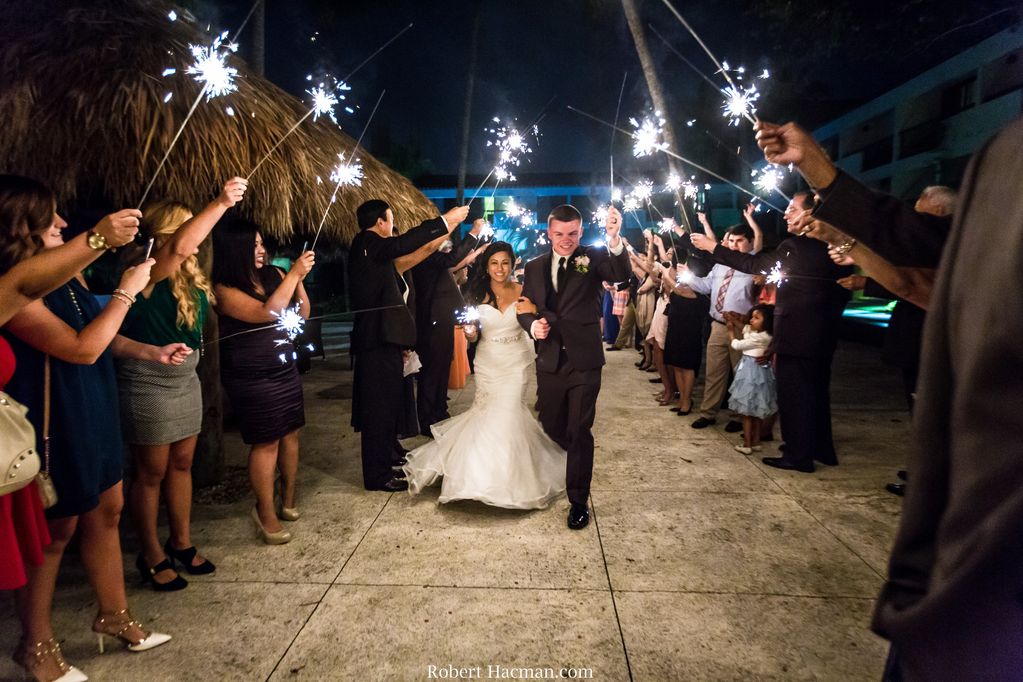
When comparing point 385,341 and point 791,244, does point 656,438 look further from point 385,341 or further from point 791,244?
point 385,341

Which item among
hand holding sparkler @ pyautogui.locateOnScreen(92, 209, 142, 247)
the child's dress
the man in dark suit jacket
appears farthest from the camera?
the child's dress

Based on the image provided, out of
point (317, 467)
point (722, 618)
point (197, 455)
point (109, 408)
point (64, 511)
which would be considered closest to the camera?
point (64, 511)

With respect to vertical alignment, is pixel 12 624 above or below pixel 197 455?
below

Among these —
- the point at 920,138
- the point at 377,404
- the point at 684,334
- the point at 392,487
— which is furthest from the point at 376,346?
the point at 920,138

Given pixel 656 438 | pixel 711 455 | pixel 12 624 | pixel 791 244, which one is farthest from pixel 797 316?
pixel 12 624

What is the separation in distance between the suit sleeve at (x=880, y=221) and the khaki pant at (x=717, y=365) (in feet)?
17.2

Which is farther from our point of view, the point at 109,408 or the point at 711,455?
the point at 711,455

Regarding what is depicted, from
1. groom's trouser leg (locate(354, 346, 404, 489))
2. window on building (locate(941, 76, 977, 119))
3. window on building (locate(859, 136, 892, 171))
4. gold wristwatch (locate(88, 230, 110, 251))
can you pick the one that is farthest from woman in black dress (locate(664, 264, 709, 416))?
window on building (locate(859, 136, 892, 171))

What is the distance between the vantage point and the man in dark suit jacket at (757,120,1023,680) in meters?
0.77

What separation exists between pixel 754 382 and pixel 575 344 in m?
2.53

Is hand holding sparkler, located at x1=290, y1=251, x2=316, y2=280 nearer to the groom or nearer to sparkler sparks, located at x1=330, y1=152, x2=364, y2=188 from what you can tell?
the groom

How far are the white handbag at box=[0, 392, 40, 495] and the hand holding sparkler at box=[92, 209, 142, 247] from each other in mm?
675

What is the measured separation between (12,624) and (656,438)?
17.9 feet

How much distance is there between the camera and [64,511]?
2.36m
